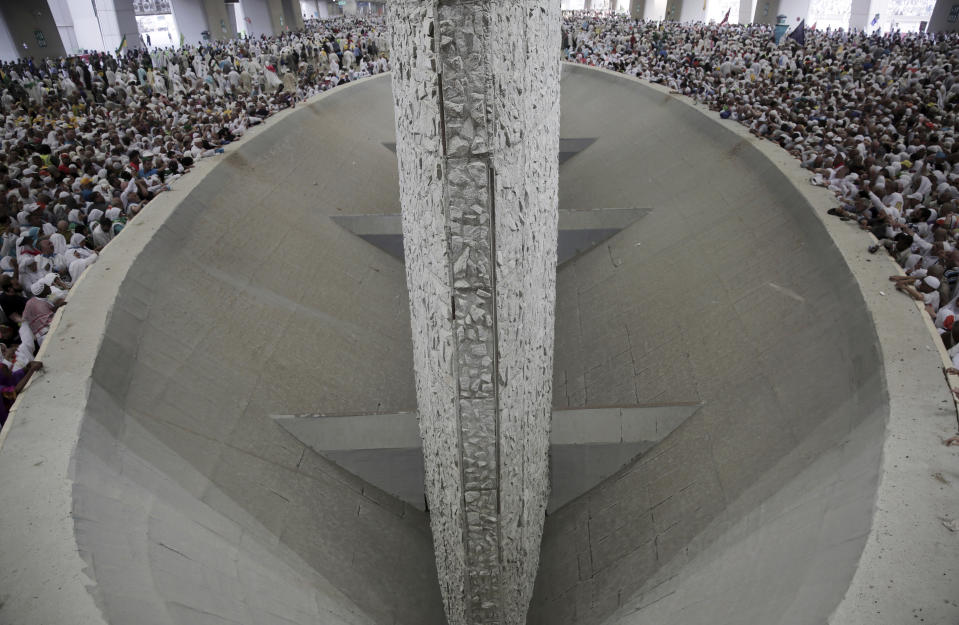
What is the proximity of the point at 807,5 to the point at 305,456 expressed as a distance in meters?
30.8

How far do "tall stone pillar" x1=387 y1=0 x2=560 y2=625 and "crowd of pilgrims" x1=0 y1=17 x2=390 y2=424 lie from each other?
4.77ft

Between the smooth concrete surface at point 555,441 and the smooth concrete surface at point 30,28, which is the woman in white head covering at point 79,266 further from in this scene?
the smooth concrete surface at point 30,28

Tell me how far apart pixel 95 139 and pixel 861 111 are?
46.1 ft

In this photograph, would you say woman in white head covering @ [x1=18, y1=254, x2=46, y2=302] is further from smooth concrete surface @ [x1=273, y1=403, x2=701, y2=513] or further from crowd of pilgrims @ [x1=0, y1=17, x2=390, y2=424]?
smooth concrete surface @ [x1=273, y1=403, x2=701, y2=513]

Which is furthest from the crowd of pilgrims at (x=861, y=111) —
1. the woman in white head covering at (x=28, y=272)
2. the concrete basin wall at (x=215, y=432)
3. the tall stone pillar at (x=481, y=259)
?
the woman in white head covering at (x=28, y=272)

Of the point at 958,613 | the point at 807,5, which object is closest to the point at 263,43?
the point at 807,5

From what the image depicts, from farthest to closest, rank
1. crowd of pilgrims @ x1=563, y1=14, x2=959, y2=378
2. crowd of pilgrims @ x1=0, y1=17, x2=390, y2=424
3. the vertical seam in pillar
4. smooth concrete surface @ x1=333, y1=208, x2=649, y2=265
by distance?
smooth concrete surface @ x1=333, y1=208, x2=649, y2=265
crowd of pilgrims @ x1=0, y1=17, x2=390, y2=424
crowd of pilgrims @ x1=563, y1=14, x2=959, y2=378
the vertical seam in pillar

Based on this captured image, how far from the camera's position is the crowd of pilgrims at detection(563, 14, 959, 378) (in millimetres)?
5145

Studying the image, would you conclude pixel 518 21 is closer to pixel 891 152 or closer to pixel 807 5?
pixel 891 152

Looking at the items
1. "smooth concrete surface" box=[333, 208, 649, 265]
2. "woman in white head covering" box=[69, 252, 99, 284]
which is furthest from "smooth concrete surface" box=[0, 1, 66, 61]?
"woman in white head covering" box=[69, 252, 99, 284]

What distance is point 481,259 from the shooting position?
9.34ft

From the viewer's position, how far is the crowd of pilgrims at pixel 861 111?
5.14 meters

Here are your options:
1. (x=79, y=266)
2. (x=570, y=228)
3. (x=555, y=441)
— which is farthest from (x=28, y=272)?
(x=570, y=228)

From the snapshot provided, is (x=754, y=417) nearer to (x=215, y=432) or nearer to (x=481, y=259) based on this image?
(x=481, y=259)
